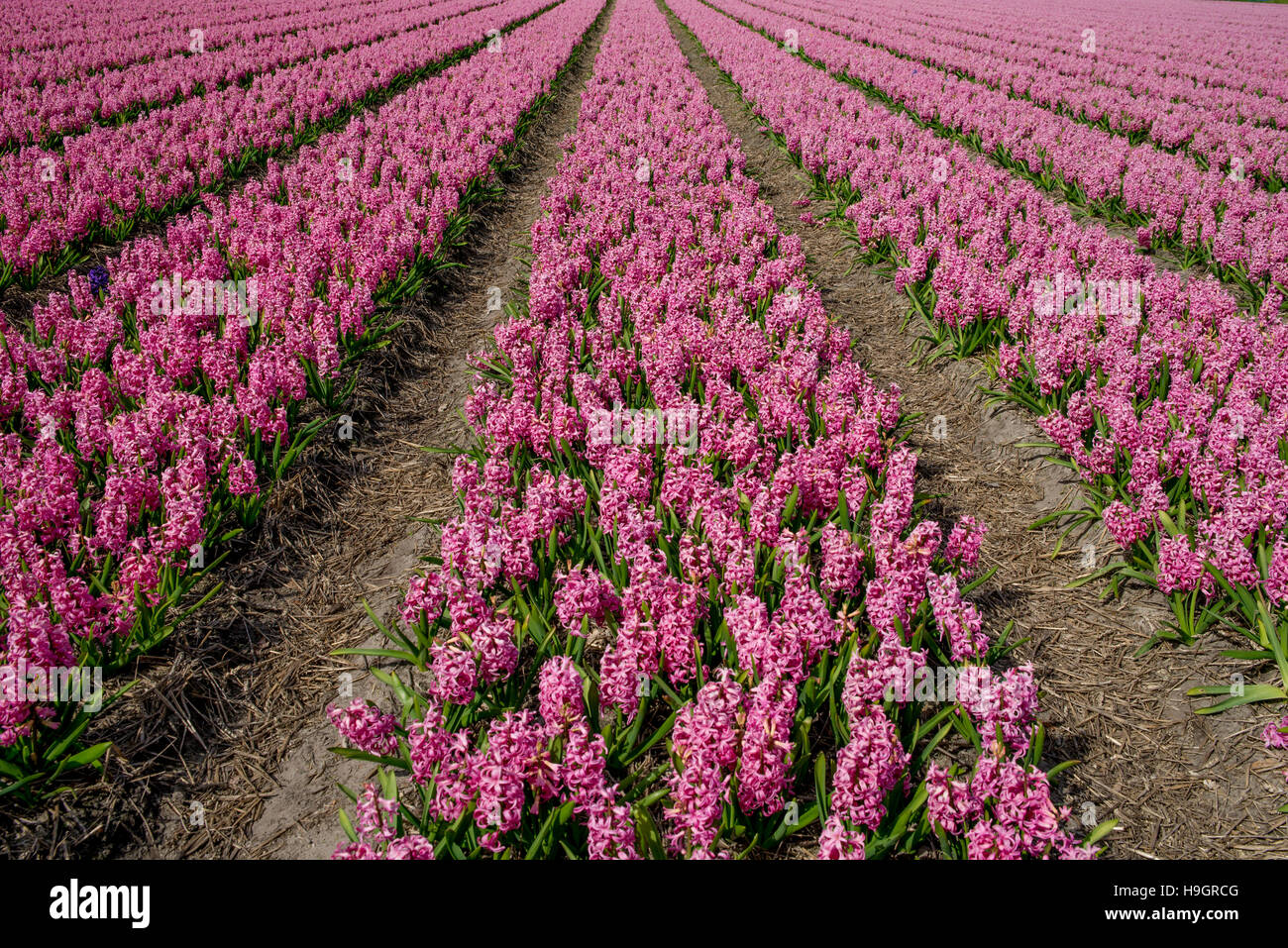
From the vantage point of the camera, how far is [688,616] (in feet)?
12.2

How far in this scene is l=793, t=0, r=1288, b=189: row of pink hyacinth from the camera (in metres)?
14.6

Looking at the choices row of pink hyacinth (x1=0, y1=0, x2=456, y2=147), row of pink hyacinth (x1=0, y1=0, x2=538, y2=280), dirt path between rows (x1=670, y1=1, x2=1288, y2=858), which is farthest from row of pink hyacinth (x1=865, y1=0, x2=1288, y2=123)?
row of pink hyacinth (x1=0, y1=0, x2=456, y2=147)

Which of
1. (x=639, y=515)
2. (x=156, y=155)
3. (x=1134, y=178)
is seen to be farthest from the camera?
(x=156, y=155)

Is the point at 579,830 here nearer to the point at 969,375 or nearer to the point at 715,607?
the point at 715,607

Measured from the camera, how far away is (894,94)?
20438 mm

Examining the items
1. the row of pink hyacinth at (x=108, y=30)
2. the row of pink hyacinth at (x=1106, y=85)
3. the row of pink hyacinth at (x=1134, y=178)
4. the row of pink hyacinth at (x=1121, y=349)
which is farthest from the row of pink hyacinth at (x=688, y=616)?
the row of pink hyacinth at (x=108, y=30)

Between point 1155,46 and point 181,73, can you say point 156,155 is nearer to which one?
point 181,73

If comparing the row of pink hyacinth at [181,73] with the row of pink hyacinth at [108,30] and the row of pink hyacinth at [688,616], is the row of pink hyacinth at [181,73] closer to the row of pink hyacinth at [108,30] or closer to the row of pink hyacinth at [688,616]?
the row of pink hyacinth at [108,30]

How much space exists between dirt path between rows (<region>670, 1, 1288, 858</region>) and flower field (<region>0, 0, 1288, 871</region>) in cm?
3

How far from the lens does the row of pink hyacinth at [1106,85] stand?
1464 cm

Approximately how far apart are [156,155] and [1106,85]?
25922 millimetres

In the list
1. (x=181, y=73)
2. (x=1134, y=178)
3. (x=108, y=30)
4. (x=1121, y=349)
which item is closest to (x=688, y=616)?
(x=1121, y=349)

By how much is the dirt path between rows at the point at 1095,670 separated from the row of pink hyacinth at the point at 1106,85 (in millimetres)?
10936

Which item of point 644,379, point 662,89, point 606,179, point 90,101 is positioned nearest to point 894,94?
point 662,89
